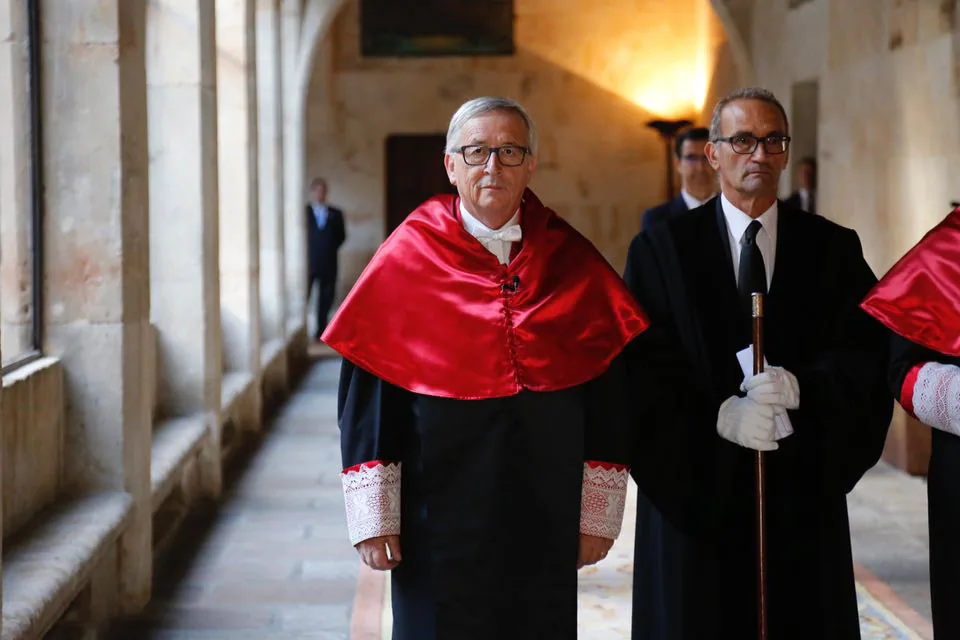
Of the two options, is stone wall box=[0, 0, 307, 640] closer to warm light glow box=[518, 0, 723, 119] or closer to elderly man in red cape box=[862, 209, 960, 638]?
elderly man in red cape box=[862, 209, 960, 638]

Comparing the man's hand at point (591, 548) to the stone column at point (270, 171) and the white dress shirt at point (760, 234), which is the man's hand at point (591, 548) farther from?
the stone column at point (270, 171)

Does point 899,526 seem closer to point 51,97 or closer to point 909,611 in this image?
point 909,611

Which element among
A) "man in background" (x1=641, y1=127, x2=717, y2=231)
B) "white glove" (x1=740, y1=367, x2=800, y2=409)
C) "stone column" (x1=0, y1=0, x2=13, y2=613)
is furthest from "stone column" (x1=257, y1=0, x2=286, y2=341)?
"white glove" (x1=740, y1=367, x2=800, y2=409)

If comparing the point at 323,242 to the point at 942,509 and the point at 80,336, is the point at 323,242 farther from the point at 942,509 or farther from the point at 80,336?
the point at 942,509

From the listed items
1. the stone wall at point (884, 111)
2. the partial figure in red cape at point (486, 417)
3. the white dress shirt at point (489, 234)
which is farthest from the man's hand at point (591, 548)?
the stone wall at point (884, 111)

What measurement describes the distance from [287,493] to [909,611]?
305 centimetres

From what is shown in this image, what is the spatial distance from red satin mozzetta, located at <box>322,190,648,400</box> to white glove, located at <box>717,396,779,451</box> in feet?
0.86

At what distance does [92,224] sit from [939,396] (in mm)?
2584

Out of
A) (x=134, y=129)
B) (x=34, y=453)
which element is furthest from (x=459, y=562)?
(x=134, y=129)

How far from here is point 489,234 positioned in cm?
264

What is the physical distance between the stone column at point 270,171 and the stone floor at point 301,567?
272 centimetres

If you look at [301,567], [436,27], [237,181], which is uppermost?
[436,27]

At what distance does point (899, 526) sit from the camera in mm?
5859

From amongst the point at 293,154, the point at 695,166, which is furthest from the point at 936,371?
the point at 293,154
